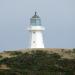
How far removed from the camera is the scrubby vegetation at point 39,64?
3847 centimetres

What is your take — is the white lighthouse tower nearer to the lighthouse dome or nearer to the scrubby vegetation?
the lighthouse dome

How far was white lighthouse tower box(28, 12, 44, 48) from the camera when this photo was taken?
56.9m

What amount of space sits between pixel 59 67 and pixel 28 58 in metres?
3.80

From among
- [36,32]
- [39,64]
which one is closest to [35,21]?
[36,32]

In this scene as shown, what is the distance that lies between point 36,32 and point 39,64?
51.1ft

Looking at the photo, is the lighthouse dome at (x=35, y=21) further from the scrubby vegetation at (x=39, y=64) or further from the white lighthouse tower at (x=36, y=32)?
the scrubby vegetation at (x=39, y=64)

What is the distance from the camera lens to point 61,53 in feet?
156

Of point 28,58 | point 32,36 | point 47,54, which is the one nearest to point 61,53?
point 47,54

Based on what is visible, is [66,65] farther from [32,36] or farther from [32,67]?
[32,36]

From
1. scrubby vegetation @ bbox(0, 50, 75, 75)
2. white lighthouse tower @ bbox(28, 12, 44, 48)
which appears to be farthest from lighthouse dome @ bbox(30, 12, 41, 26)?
scrubby vegetation @ bbox(0, 50, 75, 75)

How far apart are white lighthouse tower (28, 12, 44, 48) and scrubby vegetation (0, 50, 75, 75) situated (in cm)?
961

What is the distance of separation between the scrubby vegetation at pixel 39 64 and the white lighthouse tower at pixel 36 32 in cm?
961

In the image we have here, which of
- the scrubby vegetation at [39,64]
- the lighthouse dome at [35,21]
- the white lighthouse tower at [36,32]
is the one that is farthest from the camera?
the lighthouse dome at [35,21]

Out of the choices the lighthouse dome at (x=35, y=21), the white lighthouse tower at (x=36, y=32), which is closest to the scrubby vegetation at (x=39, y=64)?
the white lighthouse tower at (x=36, y=32)
